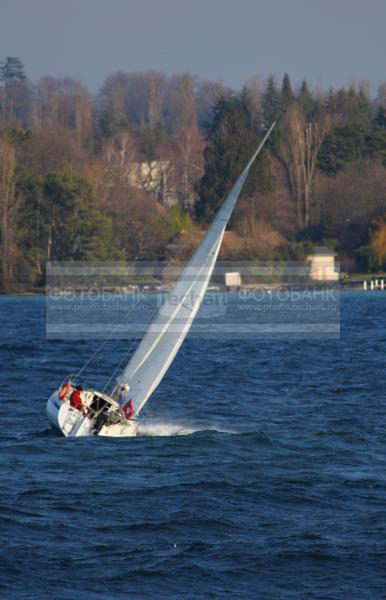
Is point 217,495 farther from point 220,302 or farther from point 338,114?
point 338,114

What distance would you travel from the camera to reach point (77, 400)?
20.1 m

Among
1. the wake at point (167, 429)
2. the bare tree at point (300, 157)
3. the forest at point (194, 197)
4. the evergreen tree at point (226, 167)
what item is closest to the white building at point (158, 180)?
the forest at point (194, 197)

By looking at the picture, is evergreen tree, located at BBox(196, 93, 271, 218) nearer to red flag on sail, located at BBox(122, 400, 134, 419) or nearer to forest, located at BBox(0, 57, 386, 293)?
forest, located at BBox(0, 57, 386, 293)

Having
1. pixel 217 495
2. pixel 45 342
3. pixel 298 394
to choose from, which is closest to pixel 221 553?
pixel 217 495

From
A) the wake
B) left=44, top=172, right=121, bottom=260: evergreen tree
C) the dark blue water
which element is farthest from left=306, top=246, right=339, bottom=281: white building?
the wake

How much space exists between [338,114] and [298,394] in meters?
86.1

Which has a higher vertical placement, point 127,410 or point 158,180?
point 158,180

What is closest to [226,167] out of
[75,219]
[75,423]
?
[75,219]

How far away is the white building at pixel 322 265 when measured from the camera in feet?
280

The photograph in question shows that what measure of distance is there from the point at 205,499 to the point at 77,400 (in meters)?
4.41

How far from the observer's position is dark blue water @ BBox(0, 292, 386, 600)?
517 inches

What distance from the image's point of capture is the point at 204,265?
21.9 metres

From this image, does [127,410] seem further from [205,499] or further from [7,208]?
[7,208]

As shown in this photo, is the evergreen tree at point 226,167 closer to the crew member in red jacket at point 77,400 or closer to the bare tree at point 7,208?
the bare tree at point 7,208
